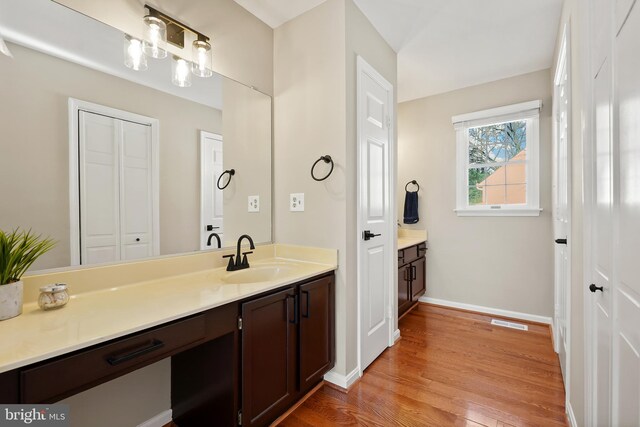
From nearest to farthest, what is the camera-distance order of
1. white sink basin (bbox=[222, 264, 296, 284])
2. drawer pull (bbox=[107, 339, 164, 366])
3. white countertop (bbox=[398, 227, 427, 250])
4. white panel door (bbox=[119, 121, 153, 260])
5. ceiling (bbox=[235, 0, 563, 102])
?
drawer pull (bbox=[107, 339, 164, 366]) → white panel door (bbox=[119, 121, 153, 260]) → white sink basin (bbox=[222, 264, 296, 284]) → ceiling (bbox=[235, 0, 563, 102]) → white countertop (bbox=[398, 227, 427, 250])

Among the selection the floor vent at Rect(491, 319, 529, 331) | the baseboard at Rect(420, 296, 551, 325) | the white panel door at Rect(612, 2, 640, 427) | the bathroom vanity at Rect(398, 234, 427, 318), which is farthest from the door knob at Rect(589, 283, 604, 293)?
the baseboard at Rect(420, 296, 551, 325)

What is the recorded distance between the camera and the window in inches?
119

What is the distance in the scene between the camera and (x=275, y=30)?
228 centimetres

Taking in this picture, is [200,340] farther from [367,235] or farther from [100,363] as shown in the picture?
[367,235]

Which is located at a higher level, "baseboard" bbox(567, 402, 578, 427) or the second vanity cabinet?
the second vanity cabinet

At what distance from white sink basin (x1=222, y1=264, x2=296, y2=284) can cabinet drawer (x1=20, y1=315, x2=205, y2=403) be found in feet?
2.13

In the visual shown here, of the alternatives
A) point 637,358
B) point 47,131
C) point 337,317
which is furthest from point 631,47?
point 47,131

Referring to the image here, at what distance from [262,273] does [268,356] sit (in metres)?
0.57

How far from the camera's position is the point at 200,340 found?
1.22 meters

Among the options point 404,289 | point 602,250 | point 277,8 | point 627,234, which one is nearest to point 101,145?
point 277,8

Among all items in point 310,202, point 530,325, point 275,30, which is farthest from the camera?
point 530,325

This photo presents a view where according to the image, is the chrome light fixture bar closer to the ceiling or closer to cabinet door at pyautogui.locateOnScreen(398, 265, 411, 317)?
the ceiling

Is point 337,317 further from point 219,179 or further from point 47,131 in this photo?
point 47,131

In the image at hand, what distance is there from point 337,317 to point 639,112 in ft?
5.61
